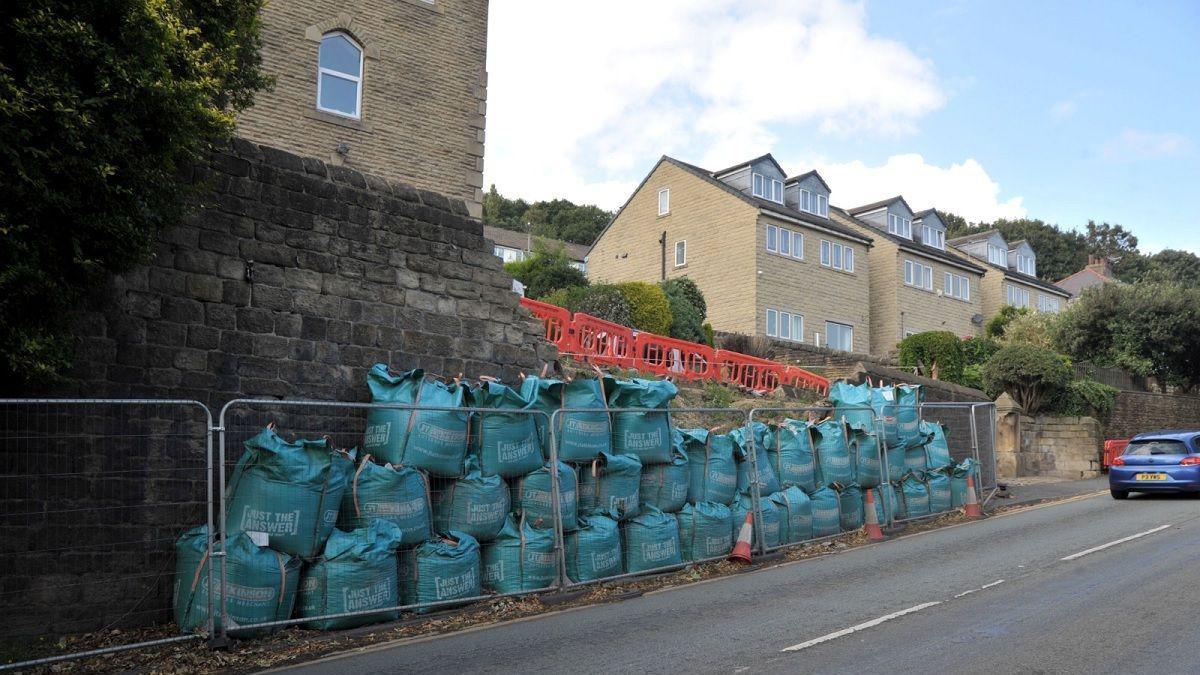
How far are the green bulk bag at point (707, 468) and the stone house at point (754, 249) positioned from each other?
24.1m

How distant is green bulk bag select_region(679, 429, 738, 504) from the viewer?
10812 mm

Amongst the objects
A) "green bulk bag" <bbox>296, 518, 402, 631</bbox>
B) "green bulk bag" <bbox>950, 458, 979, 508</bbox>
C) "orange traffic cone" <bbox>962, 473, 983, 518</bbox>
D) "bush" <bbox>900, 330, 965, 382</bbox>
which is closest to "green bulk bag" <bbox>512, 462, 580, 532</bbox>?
"green bulk bag" <bbox>296, 518, 402, 631</bbox>

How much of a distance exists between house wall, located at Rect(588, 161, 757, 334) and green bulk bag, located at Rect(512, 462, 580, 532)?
2632cm

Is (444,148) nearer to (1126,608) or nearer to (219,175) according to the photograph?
(219,175)

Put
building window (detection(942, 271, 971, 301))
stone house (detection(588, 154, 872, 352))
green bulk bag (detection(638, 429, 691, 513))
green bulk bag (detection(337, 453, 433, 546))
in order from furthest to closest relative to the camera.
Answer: building window (detection(942, 271, 971, 301))
stone house (detection(588, 154, 872, 352))
green bulk bag (detection(638, 429, 691, 513))
green bulk bag (detection(337, 453, 433, 546))

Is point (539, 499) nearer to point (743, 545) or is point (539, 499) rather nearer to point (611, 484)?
point (611, 484)

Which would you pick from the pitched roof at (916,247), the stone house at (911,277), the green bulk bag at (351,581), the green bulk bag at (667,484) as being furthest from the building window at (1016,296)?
the green bulk bag at (351,581)

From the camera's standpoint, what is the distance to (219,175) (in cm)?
916

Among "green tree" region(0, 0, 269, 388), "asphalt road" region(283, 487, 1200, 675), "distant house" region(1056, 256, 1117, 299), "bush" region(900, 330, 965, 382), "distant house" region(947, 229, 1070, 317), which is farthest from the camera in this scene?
"distant house" region(1056, 256, 1117, 299)

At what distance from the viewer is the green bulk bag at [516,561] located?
888 centimetres

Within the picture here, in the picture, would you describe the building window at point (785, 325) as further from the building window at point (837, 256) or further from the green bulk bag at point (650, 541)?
the green bulk bag at point (650, 541)

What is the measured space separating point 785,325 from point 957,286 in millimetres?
13584

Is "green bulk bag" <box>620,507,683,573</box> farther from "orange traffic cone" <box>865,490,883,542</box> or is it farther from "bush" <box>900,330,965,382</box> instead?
"bush" <box>900,330,965,382</box>

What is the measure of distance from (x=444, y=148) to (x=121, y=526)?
12.8 metres
